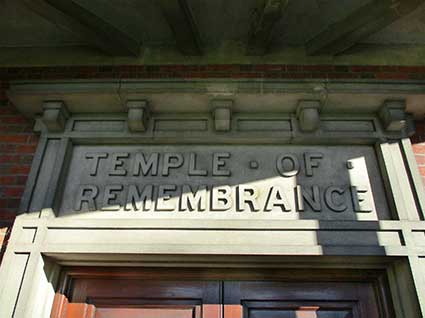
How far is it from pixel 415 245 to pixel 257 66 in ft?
5.06

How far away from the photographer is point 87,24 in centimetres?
229

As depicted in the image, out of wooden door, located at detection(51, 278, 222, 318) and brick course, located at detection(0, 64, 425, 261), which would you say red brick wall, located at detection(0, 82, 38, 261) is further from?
wooden door, located at detection(51, 278, 222, 318)

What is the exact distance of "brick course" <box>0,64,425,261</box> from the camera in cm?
239

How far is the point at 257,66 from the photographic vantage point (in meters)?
2.51

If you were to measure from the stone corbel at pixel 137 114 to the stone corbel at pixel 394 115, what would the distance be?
165 cm

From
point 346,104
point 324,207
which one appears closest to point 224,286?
point 324,207

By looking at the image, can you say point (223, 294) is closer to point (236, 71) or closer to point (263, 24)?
point (236, 71)

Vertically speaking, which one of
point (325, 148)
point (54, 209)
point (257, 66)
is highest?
point (257, 66)

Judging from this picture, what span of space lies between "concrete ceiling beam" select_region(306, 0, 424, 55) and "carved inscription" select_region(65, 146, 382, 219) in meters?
0.74

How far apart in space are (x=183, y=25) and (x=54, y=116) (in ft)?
3.56

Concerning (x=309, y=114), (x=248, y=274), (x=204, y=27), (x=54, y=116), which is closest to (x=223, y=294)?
(x=248, y=274)

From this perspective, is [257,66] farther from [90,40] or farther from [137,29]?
[90,40]

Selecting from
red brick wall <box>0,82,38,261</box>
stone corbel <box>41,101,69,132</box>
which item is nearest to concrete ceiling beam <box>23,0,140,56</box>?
stone corbel <box>41,101,69,132</box>

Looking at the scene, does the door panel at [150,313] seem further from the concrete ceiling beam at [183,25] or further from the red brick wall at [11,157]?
the concrete ceiling beam at [183,25]
